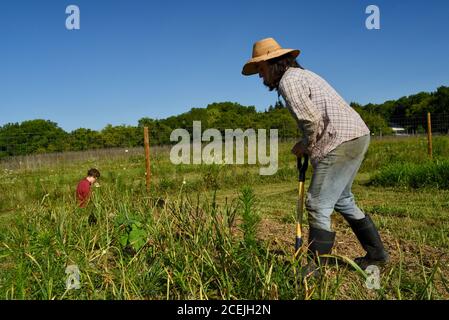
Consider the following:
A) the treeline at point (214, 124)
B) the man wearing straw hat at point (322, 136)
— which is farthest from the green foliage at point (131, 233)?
the treeline at point (214, 124)

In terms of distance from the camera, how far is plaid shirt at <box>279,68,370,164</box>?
2.78m

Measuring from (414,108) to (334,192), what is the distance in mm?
81019

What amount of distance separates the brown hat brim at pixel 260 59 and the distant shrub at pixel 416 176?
17.8ft

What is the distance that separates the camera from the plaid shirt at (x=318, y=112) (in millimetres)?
2780

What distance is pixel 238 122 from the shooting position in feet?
162

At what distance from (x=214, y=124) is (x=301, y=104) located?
168 ft

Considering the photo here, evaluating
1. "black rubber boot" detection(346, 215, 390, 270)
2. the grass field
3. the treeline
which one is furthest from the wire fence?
"black rubber boot" detection(346, 215, 390, 270)

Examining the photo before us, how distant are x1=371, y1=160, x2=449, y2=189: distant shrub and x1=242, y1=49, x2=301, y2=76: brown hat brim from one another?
17.8 feet

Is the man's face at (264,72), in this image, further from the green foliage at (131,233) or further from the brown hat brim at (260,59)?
the green foliage at (131,233)

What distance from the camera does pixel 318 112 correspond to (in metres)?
2.82

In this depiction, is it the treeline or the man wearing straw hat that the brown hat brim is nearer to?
the man wearing straw hat

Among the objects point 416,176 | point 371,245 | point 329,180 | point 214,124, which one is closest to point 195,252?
point 329,180
